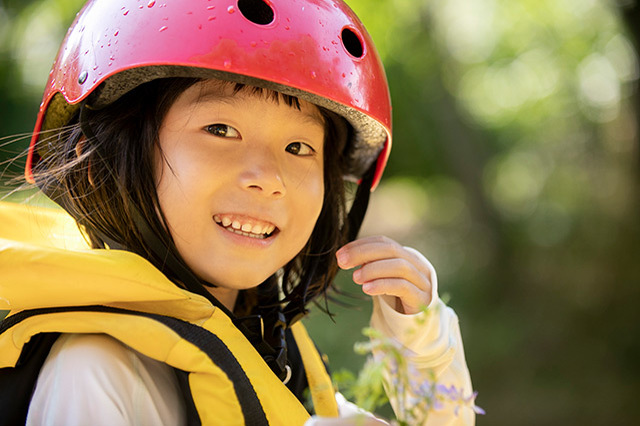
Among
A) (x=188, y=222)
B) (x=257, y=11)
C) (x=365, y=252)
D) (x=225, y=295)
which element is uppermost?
(x=257, y=11)

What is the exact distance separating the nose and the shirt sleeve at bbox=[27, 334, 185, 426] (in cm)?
47

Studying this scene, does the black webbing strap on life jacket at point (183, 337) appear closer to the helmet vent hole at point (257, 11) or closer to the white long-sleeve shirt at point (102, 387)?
the white long-sleeve shirt at point (102, 387)

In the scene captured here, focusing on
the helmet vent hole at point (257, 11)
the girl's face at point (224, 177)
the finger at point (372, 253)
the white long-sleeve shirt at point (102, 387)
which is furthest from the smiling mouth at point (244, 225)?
the helmet vent hole at point (257, 11)

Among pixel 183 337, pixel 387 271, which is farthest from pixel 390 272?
pixel 183 337

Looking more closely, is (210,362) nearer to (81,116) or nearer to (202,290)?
(202,290)

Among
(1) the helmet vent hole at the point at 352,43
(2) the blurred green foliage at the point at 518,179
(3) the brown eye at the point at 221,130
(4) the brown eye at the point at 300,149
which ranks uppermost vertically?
(2) the blurred green foliage at the point at 518,179

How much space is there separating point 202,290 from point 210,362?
288 mm

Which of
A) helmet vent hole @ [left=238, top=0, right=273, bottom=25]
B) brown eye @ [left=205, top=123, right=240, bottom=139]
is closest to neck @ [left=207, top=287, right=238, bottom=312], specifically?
brown eye @ [left=205, top=123, right=240, bottom=139]

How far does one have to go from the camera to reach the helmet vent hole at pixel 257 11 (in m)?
1.64

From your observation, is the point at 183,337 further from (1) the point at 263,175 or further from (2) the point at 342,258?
(2) the point at 342,258

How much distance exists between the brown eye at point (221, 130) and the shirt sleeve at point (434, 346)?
65cm

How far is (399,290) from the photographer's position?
1733 millimetres

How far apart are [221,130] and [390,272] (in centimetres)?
59

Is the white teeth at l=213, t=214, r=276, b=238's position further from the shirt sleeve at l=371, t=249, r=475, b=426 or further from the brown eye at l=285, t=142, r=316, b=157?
the shirt sleeve at l=371, t=249, r=475, b=426
